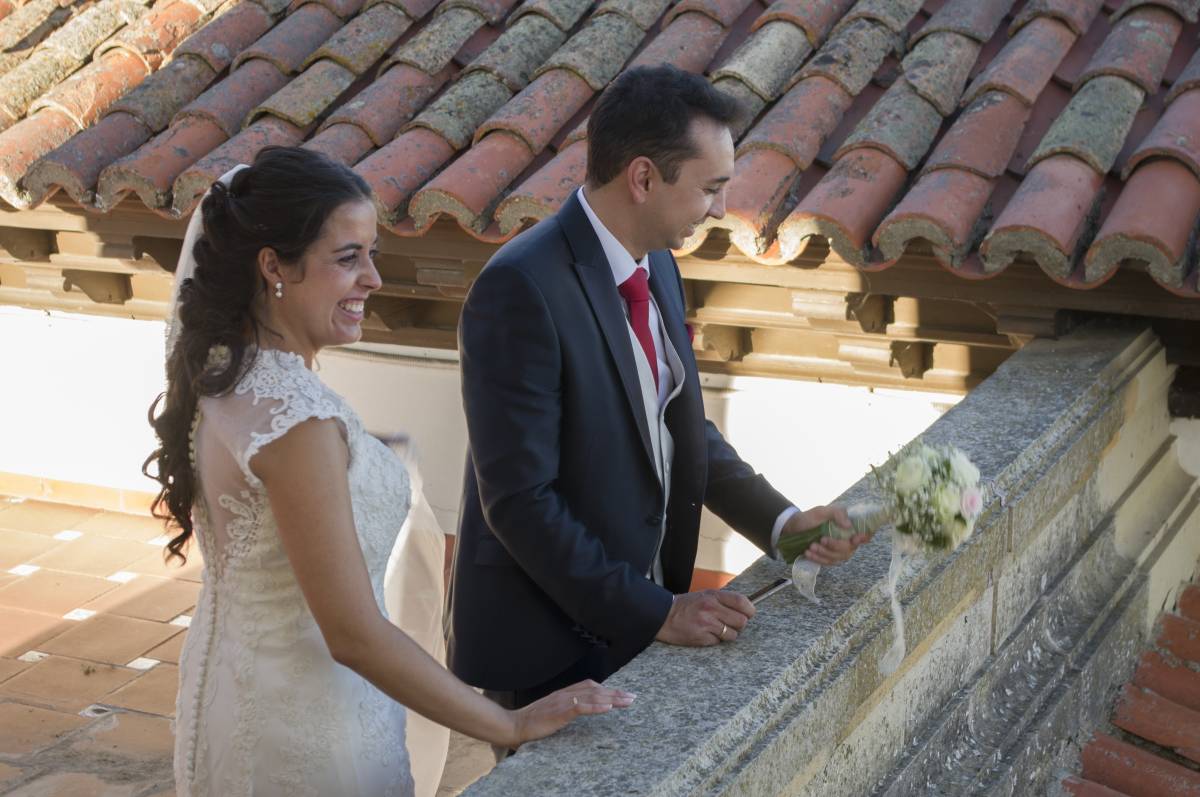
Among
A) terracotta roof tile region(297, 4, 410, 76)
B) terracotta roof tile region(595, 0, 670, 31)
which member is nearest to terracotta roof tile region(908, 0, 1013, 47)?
terracotta roof tile region(595, 0, 670, 31)

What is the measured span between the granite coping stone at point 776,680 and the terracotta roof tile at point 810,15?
1.68 metres

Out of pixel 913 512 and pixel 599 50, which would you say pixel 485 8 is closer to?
pixel 599 50

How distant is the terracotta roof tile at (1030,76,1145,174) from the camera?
340cm

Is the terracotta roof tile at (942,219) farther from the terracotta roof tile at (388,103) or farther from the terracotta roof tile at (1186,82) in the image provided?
the terracotta roof tile at (388,103)

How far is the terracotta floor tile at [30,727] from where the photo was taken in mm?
4449

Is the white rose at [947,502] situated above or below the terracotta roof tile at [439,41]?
below

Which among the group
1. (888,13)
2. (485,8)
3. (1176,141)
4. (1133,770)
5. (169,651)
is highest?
(485,8)

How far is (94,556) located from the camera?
598 centimetres

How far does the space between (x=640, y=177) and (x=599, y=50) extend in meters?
2.01

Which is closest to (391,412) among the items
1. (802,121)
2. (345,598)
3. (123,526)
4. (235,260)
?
(123,526)

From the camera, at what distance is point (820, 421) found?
436cm

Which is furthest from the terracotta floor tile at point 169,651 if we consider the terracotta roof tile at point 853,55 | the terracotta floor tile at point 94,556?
the terracotta roof tile at point 853,55

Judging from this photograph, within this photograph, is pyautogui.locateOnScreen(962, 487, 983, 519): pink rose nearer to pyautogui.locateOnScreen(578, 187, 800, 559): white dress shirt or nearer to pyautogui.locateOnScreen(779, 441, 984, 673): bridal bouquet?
pyautogui.locateOnScreen(779, 441, 984, 673): bridal bouquet

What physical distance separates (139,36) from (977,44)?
2.92 meters
